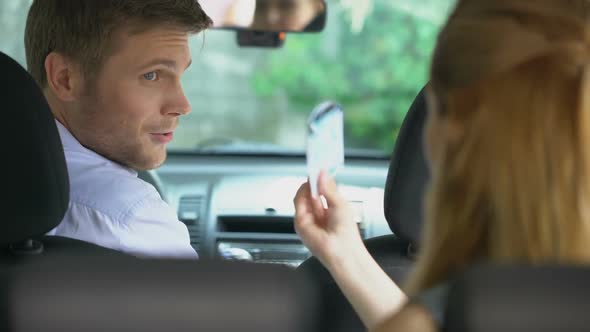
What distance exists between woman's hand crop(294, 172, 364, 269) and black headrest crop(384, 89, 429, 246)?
0.55 metres

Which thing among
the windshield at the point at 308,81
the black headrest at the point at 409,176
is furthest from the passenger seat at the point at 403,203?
the windshield at the point at 308,81

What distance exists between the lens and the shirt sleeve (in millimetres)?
2910

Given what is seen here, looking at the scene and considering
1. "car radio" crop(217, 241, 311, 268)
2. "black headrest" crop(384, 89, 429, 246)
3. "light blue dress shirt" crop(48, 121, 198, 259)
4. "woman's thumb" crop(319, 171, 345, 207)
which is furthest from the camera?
"car radio" crop(217, 241, 311, 268)

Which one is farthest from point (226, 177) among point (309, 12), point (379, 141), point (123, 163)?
point (379, 141)

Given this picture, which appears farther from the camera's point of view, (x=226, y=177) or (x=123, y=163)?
(x=226, y=177)

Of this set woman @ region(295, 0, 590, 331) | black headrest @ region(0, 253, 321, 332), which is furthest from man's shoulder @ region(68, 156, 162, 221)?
woman @ region(295, 0, 590, 331)

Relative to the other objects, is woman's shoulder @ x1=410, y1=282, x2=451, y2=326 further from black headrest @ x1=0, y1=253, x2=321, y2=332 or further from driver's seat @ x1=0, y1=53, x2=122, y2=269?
driver's seat @ x1=0, y1=53, x2=122, y2=269

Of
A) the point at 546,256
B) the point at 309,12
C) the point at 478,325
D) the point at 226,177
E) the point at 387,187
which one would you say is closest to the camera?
the point at 478,325

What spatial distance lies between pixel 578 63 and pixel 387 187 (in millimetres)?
1367

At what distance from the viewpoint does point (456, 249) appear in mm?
1881

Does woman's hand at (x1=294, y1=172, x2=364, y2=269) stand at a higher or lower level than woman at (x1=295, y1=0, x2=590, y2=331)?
lower

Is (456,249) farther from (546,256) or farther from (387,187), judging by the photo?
(387,187)

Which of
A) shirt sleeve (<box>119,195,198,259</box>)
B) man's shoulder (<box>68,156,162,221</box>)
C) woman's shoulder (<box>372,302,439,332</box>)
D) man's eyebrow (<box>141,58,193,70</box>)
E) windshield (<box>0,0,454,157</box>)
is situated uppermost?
man's eyebrow (<box>141,58,193,70</box>)

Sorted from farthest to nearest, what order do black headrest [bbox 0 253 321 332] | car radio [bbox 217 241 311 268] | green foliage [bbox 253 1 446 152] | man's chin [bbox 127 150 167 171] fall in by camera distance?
green foliage [bbox 253 1 446 152] → car radio [bbox 217 241 311 268] → man's chin [bbox 127 150 167 171] → black headrest [bbox 0 253 321 332]
